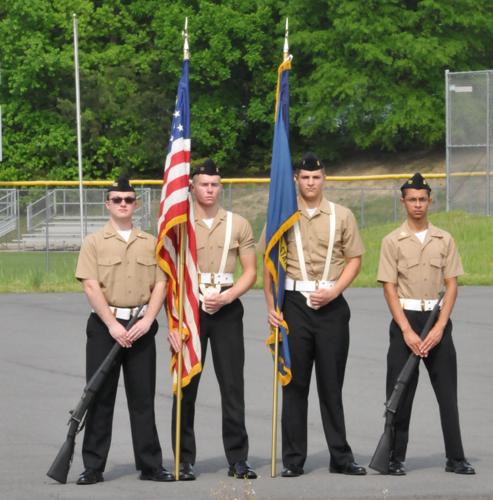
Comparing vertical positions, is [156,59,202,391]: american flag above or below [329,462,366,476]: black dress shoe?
above

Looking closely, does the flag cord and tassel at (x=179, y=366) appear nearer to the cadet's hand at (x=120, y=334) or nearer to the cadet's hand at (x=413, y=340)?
the cadet's hand at (x=120, y=334)

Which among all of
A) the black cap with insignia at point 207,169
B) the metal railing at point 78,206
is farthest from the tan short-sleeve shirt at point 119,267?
the metal railing at point 78,206

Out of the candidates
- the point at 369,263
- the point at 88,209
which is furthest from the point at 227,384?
the point at 88,209

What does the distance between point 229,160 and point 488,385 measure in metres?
48.5

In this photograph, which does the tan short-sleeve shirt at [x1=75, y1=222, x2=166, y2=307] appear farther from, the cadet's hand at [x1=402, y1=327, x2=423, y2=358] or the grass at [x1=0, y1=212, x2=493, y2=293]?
the grass at [x1=0, y1=212, x2=493, y2=293]

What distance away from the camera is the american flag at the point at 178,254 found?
9023 millimetres

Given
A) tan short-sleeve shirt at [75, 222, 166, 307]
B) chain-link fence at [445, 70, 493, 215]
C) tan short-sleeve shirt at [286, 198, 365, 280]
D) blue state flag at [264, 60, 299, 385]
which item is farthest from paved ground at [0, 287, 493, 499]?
chain-link fence at [445, 70, 493, 215]

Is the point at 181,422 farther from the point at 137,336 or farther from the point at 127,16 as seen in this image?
the point at 127,16

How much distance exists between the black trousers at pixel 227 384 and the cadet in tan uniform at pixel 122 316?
24 cm

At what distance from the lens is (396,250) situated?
29.8 ft

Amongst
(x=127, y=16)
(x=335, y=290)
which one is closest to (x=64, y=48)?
(x=127, y=16)

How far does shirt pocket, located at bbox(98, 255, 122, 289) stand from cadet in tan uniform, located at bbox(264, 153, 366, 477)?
95cm

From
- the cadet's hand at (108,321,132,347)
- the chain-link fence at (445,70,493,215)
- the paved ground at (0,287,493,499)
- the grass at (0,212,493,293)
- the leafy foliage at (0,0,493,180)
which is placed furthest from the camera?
the leafy foliage at (0,0,493,180)

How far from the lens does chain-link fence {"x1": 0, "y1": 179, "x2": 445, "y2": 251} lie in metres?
36.0
